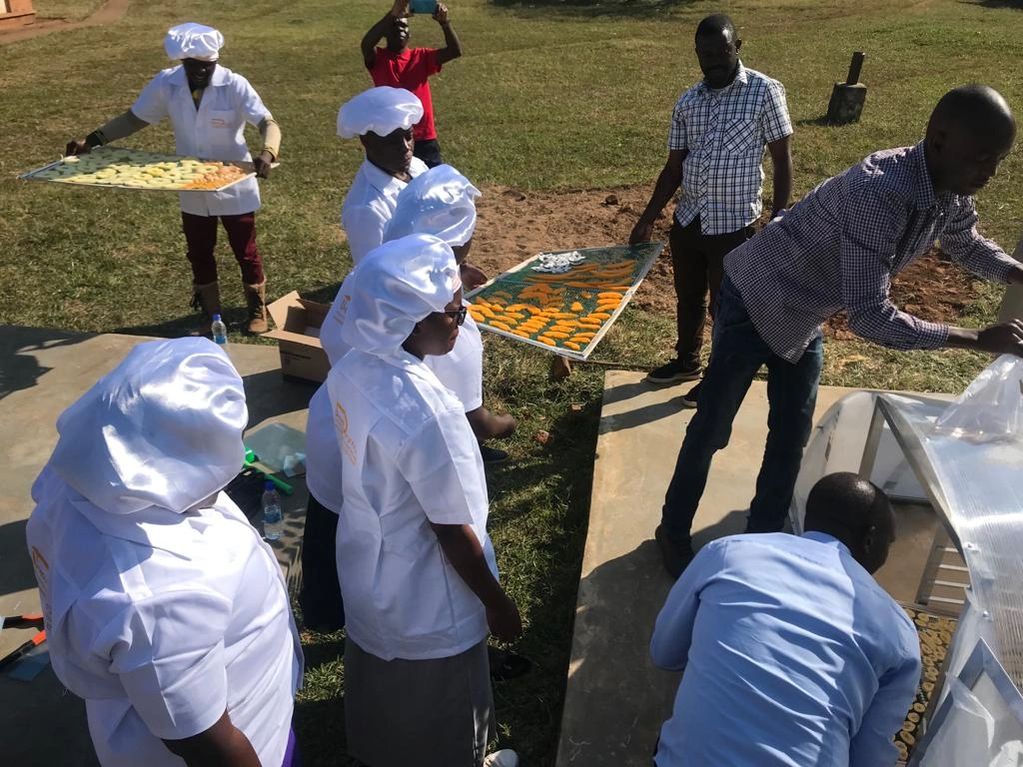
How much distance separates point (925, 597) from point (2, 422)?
17.0ft

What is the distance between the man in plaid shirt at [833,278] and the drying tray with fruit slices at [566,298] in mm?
1037

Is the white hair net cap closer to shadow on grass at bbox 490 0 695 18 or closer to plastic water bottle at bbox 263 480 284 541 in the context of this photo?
plastic water bottle at bbox 263 480 284 541

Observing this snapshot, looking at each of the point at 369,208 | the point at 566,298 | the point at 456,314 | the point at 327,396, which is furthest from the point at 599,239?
the point at 456,314

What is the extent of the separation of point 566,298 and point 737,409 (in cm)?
189

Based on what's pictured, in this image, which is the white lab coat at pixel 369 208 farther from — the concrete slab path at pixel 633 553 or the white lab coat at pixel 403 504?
the concrete slab path at pixel 633 553

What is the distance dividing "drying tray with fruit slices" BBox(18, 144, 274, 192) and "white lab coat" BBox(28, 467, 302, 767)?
A: 13.2 ft

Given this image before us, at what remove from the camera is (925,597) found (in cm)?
364

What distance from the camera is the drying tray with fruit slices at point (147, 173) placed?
5574 millimetres

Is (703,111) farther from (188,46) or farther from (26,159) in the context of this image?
(26,159)

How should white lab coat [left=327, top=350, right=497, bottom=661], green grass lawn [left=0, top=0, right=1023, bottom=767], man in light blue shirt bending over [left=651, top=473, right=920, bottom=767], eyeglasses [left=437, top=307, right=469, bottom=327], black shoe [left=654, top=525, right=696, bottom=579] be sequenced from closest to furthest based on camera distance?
1. man in light blue shirt bending over [left=651, top=473, right=920, bottom=767]
2. white lab coat [left=327, top=350, right=497, bottom=661]
3. eyeglasses [left=437, top=307, right=469, bottom=327]
4. black shoe [left=654, top=525, right=696, bottom=579]
5. green grass lawn [left=0, top=0, right=1023, bottom=767]

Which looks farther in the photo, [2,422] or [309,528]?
[2,422]

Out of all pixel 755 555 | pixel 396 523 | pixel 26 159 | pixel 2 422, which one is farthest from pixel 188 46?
pixel 26 159

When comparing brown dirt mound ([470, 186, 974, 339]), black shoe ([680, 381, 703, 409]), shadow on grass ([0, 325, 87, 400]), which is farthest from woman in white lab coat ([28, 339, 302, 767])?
brown dirt mound ([470, 186, 974, 339])

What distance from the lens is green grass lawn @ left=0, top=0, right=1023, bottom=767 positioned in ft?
14.8
